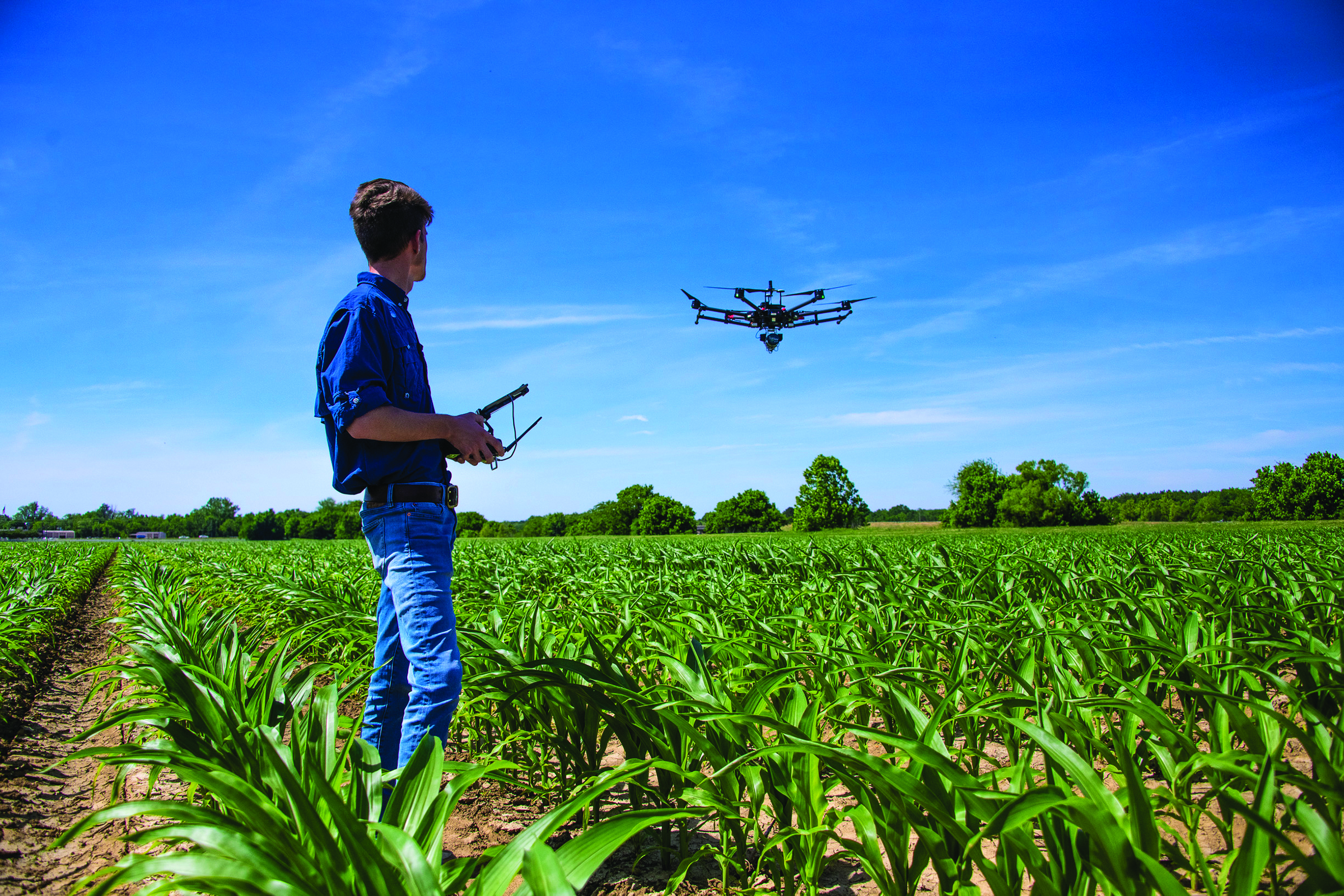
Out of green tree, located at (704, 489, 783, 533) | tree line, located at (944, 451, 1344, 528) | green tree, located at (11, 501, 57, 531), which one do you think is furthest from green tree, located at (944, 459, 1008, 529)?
green tree, located at (11, 501, 57, 531)

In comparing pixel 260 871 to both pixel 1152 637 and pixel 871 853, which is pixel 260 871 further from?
pixel 1152 637

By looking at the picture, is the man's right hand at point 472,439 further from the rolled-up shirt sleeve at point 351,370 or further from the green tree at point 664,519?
the green tree at point 664,519

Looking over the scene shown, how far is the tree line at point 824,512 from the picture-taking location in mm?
55281

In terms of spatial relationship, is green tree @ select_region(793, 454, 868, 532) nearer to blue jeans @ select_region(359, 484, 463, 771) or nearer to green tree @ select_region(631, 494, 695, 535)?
green tree @ select_region(631, 494, 695, 535)

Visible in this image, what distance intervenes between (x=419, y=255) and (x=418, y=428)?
0.71 meters

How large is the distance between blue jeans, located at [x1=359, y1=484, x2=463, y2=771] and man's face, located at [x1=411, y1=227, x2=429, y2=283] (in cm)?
82

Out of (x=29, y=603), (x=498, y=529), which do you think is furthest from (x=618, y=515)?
(x=29, y=603)

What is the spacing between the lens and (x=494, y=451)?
6.85ft

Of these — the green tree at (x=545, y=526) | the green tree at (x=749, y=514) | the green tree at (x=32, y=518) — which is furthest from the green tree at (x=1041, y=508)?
the green tree at (x=32, y=518)

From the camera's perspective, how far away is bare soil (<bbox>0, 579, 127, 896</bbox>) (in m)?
2.01

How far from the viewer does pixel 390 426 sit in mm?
1831

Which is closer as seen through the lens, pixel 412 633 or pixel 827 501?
pixel 412 633

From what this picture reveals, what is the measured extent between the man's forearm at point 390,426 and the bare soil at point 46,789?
1159 mm

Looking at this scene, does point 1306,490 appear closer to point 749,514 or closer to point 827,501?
point 827,501
